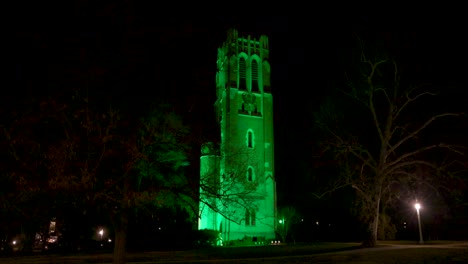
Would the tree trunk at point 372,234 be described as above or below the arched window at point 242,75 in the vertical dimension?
below

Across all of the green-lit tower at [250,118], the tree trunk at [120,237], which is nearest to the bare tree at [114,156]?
the tree trunk at [120,237]

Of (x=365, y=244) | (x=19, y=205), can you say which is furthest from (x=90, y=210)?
(x=365, y=244)

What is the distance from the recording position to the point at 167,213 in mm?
34062

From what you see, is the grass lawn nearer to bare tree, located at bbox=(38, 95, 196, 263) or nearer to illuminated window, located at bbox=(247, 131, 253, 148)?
bare tree, located at bbox=(38, 95, 196, 263)

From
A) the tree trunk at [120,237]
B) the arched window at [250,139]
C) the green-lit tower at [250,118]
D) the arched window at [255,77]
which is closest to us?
the tree trunk at [120,237]

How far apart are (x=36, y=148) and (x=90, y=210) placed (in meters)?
2.71

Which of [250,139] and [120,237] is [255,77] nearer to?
[250,139]

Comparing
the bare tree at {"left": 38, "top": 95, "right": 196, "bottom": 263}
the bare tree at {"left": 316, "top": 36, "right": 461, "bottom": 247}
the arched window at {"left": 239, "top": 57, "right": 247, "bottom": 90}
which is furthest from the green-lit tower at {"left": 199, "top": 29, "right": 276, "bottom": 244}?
the bare tree at {"left": 38, "top": 95, "right": 196, "bottom": 263}

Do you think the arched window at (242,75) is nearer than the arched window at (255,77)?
Yes

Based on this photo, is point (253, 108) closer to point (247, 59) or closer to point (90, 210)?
point (247, 59)

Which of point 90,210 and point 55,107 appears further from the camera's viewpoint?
point 55,107

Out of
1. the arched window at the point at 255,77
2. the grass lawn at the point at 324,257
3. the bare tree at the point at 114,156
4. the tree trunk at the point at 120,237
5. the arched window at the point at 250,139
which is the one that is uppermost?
the arched window at the point at 255,77

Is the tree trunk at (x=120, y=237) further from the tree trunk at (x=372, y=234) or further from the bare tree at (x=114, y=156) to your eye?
the tree trunk at (x=372, y=234)

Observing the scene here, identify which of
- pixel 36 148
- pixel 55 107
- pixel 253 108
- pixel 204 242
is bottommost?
pixel 204 242
